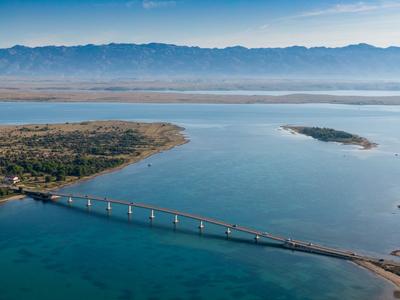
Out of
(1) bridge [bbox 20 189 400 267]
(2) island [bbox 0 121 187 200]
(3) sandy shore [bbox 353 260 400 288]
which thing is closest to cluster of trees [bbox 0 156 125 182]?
(2) island [bbox 0 121 187 200]

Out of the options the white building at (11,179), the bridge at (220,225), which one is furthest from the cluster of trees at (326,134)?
the white building at (11,179)

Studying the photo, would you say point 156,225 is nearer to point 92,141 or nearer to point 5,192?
point 5,192

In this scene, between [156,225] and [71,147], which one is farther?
[71,147]

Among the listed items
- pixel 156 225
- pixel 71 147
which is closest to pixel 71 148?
pixel 71 147

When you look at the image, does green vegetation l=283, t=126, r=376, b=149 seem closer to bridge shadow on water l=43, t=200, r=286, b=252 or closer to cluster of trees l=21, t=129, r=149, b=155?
cluster of trees l=21, t=129, r=149, b=155

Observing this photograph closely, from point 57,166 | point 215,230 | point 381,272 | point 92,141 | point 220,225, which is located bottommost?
point 381,272

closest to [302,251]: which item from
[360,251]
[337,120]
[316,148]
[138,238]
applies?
[360,251]

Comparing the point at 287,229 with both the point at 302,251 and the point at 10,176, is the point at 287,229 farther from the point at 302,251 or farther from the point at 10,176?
the point at 10,176
